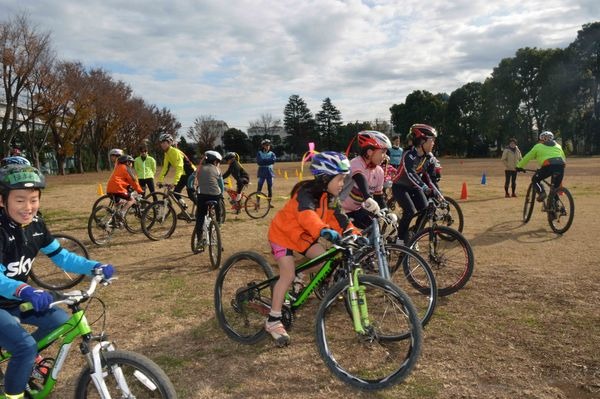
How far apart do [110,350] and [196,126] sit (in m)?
94.7

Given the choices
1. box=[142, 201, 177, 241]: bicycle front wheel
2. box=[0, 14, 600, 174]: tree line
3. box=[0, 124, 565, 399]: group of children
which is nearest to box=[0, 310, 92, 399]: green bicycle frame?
box=[0, 124, 565, 399]: group of children

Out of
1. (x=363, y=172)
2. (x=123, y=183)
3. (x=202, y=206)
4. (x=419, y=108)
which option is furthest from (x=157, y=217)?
(x=419, y=108)

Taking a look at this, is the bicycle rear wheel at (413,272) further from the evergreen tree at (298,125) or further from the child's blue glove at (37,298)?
the evergreen tree at (298,125)

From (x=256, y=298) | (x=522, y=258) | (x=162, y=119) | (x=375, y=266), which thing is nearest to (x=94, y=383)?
(x=256, y=298)

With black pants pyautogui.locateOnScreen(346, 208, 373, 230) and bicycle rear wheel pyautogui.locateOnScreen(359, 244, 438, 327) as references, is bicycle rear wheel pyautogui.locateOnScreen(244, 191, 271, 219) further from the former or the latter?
bicycle rear wheel pyautogui.locateOnScreen(359, 244, 438, 327)

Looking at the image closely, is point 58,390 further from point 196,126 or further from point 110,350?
point 196,126

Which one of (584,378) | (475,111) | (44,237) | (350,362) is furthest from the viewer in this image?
(475,111)

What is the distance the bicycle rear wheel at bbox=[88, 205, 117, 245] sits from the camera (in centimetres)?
925

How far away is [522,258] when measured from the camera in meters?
6.97

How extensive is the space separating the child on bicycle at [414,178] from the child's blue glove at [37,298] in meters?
4.69

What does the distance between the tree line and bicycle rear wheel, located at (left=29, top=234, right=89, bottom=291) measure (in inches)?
1193

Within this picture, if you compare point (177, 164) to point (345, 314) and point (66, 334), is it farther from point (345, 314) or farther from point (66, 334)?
point (66, 334)

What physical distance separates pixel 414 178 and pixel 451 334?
102 inches

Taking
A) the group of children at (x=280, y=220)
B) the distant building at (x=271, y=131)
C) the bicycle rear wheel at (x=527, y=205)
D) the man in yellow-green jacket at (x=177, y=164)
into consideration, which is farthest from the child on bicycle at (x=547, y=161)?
the distant building at (x=271, y=131)
